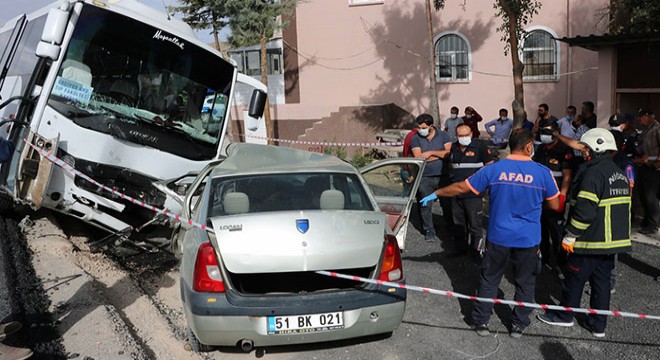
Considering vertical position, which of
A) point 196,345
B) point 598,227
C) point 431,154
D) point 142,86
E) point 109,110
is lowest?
point 196,345

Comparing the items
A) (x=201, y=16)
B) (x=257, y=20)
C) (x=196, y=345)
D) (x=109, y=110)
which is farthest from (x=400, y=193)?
(x=201, y=16)

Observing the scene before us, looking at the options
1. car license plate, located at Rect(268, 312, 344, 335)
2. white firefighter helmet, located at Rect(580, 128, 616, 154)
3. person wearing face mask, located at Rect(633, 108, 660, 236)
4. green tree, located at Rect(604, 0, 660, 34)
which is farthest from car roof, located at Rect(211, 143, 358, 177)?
green tree, located at Rect(604, 0, 660, 34)

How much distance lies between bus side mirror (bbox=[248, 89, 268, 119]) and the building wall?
10.8m

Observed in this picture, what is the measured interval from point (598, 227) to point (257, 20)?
17.3 m

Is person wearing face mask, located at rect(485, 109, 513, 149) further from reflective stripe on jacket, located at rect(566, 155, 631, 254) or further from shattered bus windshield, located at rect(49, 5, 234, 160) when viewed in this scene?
reflective stripe on jacket, located at rect(566, 155, 631, 254)

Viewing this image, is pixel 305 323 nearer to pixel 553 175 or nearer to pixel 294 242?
pixel 294 242

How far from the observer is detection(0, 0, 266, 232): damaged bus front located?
6.86 metres

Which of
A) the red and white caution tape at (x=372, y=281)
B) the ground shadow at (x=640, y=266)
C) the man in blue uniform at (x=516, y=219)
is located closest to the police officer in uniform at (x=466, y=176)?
the red and white caution tape at (x=372, y=281)

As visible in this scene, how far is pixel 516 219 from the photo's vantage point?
5.11 meters

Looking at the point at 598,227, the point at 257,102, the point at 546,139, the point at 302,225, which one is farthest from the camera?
the point at 257,102

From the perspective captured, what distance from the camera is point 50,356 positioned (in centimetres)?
456

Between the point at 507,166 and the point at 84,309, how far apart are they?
381cm

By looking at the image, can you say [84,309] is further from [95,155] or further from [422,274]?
[422,274]

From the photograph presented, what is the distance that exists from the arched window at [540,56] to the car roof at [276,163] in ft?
49.2
